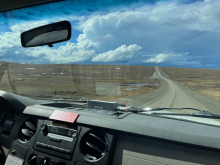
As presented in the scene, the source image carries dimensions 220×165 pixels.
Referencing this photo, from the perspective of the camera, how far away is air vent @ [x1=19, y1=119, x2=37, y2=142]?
2904 millimetres

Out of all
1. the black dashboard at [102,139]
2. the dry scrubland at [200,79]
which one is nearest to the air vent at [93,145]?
the black dashboard at [102,139]

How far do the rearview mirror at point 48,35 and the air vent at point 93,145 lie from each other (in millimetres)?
1421

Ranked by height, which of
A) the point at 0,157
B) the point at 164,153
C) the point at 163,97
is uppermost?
the point at 163,97

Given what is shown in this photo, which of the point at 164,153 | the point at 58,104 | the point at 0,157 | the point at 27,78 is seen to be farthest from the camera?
the point at 27,78

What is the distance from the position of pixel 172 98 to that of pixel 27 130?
2.27 m

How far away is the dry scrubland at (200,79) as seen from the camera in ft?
8.18

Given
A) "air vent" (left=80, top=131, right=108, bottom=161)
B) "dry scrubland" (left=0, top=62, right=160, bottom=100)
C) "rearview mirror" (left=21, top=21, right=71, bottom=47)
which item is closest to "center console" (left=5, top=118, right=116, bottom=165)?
"air vent" (left=80, top=131, right=108, bottom=161)

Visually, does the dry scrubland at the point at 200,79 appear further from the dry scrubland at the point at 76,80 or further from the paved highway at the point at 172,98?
the dry scrubland at the point at 76,80

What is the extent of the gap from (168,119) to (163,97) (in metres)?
0.49

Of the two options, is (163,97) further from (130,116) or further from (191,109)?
(130,116)

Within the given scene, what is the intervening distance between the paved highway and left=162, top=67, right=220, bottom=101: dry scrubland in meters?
0.07

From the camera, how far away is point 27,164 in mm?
2680

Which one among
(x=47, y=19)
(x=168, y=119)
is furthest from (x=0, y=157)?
(x=168, y=119)

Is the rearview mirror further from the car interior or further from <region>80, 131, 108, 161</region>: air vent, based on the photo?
<region>80, 131, 108, 161</region>: air vent
